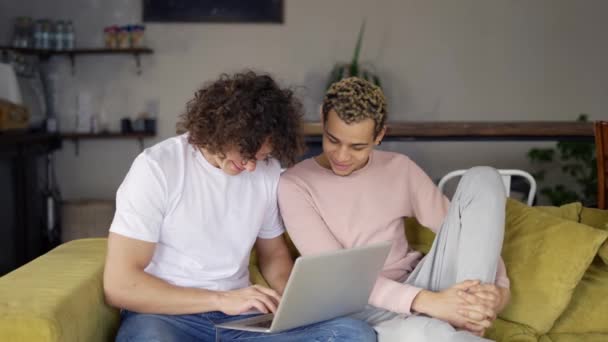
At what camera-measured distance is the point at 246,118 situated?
1.67 meters

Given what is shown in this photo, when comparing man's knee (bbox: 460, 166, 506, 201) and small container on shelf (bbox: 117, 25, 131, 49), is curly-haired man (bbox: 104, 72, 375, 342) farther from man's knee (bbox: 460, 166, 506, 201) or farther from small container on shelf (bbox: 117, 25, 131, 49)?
small container on shelf (bbox: 117, 25, 131, 49)

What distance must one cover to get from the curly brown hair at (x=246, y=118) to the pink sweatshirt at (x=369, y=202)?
23cm

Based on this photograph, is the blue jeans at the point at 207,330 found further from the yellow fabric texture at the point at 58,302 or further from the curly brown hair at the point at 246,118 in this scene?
the curly brown hair at the point at 246,118

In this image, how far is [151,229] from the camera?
1.67m

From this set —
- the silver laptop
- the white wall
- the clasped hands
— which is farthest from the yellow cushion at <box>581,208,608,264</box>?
the white wall

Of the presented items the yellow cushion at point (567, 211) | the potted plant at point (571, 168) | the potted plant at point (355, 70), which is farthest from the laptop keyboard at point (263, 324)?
the potted plant at point (571, 168)

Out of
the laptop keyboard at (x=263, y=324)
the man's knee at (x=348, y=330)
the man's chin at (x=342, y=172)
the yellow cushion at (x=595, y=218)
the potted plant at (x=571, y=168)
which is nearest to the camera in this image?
the laptop keyboard at (x=263, y=324)

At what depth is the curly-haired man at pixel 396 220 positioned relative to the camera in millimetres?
1773

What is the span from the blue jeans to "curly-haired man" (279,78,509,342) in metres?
0.13

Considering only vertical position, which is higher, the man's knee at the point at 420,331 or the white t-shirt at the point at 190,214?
the white t-shirt at the point at 190,214

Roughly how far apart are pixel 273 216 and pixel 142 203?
420mm

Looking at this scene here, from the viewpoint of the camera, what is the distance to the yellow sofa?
1.73m

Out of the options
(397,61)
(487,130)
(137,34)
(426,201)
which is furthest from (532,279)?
(137,34)

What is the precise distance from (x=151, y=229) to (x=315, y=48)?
3742 mm
